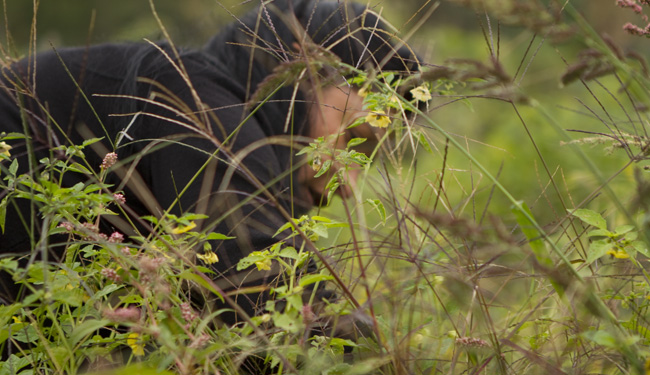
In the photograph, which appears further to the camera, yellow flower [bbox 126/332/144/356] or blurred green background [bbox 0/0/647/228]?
blurred green background [bbox 0/0/647/228]

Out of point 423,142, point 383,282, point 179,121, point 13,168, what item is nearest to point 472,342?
point 383,282

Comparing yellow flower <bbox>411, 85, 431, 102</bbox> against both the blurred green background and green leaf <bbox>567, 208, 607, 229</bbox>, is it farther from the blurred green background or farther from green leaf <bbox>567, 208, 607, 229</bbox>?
green leaf <bbox>567, 208, 607, 229</bbox>

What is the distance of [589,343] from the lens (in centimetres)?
108

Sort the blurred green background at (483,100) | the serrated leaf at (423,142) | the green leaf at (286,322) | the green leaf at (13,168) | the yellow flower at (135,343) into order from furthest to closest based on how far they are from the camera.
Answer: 1. the blurred green background at (483,100)
2. the serrated leaf at (423,142)
3. the green leaf at (13,168)
4. the yellow flower at (135,343)
5. the green leaf at (286,322)

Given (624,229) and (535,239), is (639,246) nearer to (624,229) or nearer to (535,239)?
(624,229)

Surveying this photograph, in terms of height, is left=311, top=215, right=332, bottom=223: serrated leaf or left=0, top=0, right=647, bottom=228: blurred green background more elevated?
left=311, top=215, right=332, bottom=223: serrated leaf

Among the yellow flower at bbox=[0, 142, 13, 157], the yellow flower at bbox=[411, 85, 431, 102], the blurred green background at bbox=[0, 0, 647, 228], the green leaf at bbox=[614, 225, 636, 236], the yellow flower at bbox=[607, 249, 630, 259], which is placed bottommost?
the blurred green background at bbox=[0, 0, 647, 228]

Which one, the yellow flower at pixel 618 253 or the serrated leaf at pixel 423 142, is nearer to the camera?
Result: the yellow flower at pixel 618 253

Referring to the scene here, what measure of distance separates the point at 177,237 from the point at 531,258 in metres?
0.56

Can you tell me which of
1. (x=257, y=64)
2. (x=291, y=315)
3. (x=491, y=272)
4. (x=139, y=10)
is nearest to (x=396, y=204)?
(x=491, y=272)

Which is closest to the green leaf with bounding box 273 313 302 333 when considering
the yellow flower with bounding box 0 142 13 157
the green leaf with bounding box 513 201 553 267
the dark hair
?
the green leaf with bounding box 513 201 553 267

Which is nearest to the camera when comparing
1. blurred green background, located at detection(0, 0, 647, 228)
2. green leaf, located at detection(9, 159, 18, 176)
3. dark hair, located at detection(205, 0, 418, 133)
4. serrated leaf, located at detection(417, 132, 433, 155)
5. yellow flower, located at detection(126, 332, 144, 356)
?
yellow flower, located at detection(126, 332, 144, 356)

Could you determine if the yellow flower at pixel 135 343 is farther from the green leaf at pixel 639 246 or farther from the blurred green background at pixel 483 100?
the green leaf at pixel 639 246

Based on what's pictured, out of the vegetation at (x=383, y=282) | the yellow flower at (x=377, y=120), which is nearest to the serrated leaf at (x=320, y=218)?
the vegetation at (x=383, y=282)
